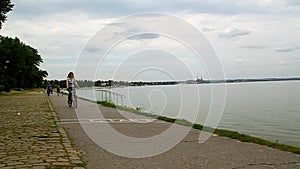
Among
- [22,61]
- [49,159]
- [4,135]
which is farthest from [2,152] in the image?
[22,61]

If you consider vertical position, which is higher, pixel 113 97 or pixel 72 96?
pixel 72 96

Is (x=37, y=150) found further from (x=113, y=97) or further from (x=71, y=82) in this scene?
(x=113, y=97)

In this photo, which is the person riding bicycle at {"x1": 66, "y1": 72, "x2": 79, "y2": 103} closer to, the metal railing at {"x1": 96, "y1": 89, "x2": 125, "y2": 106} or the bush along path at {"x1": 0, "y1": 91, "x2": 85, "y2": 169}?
the metal railing at {"x1": 96, "y1": 89, "x2": 125, "y2": 106}

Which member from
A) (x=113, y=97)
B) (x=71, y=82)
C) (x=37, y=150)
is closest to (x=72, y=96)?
(x=71, y=82)

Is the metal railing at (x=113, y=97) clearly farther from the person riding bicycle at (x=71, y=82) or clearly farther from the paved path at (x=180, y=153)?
the paved path at (x=180, y=153)

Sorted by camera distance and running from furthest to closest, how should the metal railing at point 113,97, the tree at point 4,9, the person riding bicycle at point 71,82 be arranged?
1. the tree at point 4,9
2. the metal railing at point 113,97
3. the person riding bicycle at point 71,82

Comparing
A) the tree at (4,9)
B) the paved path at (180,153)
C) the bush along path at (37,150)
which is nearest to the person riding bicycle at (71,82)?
the bush along path at (37,150)

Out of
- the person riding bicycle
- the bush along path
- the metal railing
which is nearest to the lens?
the bush along path

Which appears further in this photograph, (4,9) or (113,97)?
(4,9)

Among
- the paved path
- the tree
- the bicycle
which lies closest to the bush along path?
the paved path

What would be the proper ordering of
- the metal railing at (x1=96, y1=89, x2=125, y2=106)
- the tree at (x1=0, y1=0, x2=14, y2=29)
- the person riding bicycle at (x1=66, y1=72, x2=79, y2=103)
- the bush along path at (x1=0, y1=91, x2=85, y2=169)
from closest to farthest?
the bush along path at (x1=0, y1=91, x2=85, y2=169) < the person riding bicycle at (x1=66, y1=72, x2=79, y2=103) < the metal railing at (x1=96, y1=89, x2=125, y2=106) < the tree at (x1=0, y1=0, x2=14, y2=29)

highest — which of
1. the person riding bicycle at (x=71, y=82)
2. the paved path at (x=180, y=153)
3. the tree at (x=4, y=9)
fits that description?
the tree at (x=4, y=9)

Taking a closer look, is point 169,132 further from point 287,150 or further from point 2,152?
point 2,152

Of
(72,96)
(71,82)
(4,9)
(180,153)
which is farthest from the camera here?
(4,9)
